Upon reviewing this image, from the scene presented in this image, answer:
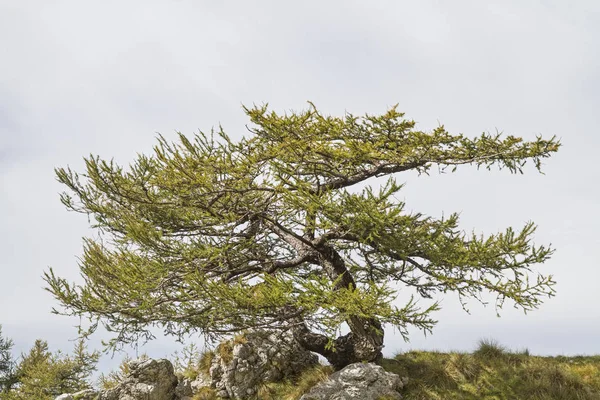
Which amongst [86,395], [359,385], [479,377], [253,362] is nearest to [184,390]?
[253,362]

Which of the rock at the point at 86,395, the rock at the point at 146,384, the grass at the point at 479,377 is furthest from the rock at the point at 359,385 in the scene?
the rock at the point at 86,395

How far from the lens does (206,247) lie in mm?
13281

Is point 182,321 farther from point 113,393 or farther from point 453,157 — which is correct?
point 453,157

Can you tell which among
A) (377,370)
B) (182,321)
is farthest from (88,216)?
(377,370)

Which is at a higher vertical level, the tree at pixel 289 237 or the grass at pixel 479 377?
the tree at pixel 289 237

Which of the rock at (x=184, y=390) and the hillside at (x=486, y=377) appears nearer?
the hillside at (x=486, y=377)

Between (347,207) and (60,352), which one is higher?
(347,207)

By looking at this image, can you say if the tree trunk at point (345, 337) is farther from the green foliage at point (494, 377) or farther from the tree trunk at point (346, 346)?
the green foliage at point (494, 377)

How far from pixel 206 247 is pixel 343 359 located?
5395 millimetres

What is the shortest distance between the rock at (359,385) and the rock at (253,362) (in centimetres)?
197

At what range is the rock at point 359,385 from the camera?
13.3 m

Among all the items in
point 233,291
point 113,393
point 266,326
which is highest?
point 233,291

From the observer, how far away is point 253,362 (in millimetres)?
15406

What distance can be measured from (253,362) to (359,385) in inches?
144
